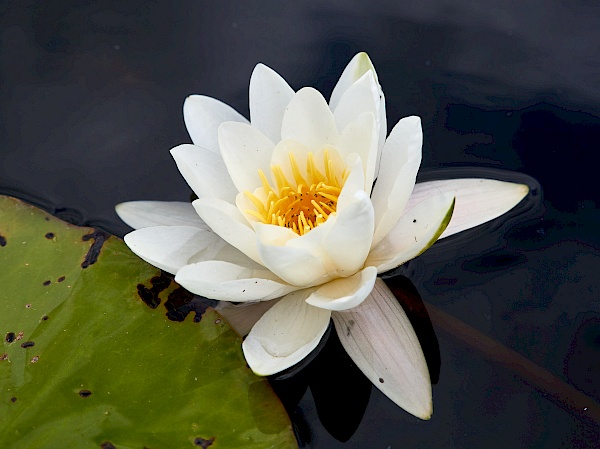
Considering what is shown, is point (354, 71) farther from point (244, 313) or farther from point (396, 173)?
point (244, 313)

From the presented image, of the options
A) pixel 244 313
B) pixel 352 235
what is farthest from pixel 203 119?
pixel 352 235

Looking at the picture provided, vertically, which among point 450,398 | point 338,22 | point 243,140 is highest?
point 338,22

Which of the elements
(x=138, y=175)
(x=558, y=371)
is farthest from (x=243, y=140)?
(x=558, y=371)

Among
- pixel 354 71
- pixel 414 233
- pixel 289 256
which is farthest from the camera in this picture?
pixel 354 71

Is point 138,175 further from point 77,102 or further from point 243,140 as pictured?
point 243,140

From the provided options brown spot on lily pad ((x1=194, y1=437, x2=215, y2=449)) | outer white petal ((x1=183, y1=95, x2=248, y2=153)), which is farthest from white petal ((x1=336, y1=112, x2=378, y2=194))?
brown spot on lily pad ((x1=194, y1=437, x2=215, y2=449))

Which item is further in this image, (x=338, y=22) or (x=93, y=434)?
(x=338, y=22)

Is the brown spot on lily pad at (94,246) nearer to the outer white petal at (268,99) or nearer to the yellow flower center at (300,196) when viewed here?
the yellow flower center at (300,196)

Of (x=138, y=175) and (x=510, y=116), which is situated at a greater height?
(x=510, y=116)
